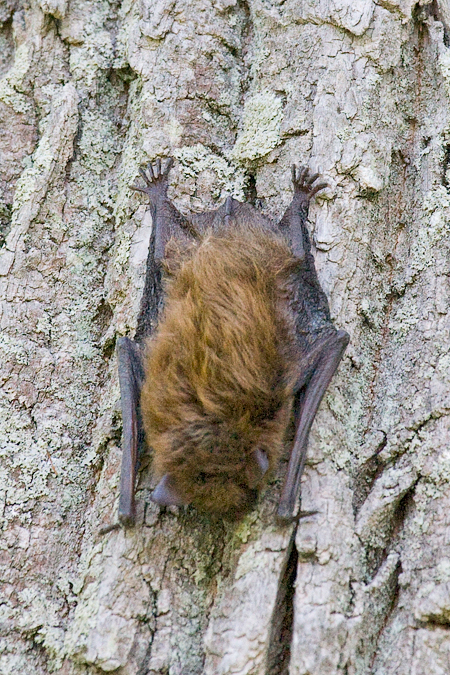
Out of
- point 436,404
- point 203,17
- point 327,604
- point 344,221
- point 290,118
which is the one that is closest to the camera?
point 327,604

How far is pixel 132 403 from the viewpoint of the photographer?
14.4ft

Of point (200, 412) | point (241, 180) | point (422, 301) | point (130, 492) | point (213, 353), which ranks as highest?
point (241, 180)

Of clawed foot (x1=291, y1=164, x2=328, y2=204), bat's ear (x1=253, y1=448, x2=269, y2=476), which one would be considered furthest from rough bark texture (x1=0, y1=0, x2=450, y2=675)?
bat's ear (x1=253, y1=448, x2=269, y2=476)

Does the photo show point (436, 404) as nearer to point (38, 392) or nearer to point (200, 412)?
point (200, 412)

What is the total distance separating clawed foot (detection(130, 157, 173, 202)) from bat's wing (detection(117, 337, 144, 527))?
3.50 ft

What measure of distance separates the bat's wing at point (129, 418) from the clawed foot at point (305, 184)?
4.71 feet

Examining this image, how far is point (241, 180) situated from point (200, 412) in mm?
1862

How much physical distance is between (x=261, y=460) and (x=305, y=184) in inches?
71.0

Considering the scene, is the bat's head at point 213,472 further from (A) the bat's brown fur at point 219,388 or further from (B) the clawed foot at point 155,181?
(B) the clawed foot at point 155,181

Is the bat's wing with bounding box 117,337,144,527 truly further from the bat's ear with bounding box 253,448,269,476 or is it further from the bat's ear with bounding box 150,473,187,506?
the bat's ear with bounding box 253,448,269,476

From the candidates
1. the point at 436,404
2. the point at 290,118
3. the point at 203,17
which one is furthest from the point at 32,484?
the point at 203,17

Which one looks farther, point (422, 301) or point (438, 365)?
point (422, 301)

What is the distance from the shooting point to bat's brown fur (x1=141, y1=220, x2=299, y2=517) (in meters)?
4.10

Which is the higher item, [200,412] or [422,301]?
[422,301]
